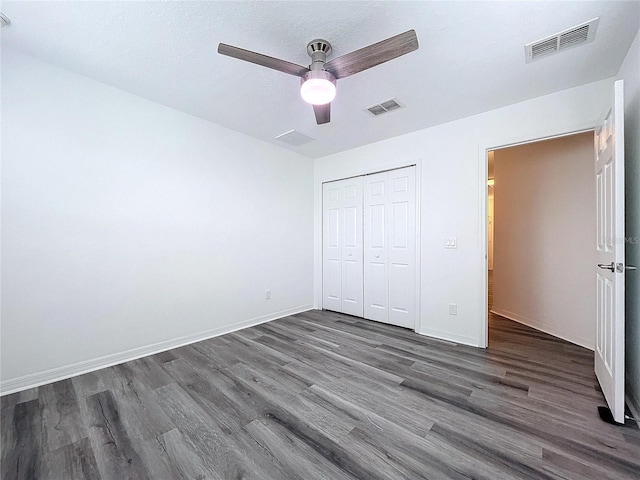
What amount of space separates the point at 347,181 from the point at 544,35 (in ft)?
8.78

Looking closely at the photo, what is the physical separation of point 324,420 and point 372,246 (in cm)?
253

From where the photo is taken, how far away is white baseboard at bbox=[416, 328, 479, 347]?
115 inches

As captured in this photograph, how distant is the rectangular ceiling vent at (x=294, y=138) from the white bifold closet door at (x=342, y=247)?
0.89 m

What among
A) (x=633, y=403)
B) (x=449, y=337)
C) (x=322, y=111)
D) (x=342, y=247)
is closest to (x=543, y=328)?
(x=449, y=337)

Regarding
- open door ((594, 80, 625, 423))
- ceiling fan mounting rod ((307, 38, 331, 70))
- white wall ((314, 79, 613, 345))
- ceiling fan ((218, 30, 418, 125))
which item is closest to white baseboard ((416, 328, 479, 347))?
white wall ((314, 79, 613, 345))

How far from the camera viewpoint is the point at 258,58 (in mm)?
1642

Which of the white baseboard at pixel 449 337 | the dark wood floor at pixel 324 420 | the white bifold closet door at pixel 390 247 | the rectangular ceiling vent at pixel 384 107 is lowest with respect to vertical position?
the dark wood floor at pixel 324 420

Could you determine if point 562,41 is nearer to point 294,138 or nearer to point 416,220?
point 416,220

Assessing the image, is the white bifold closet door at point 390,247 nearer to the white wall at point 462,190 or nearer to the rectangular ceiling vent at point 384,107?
the white wall at point 462,190

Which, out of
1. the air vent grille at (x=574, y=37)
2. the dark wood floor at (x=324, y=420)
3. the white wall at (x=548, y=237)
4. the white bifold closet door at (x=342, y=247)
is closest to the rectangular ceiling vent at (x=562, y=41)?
the air vent grille at (x=574, y=37)

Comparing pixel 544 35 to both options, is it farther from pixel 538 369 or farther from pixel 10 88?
pixel 10 88

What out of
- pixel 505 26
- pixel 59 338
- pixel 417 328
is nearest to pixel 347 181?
pixel 417 328

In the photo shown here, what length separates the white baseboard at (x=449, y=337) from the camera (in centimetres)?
292

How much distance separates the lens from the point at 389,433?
159 centimetres
